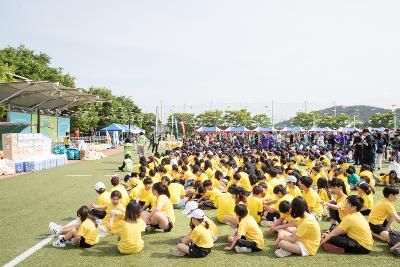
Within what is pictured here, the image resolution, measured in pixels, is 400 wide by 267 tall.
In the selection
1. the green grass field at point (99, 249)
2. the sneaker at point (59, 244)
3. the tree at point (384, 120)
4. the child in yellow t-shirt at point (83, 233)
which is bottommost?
the green grass field at point (99, 249)

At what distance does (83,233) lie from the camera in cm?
590

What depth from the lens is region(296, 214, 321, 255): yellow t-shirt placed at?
17.9 feet

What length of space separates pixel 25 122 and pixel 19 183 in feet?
38.0

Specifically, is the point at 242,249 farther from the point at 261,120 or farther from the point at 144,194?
the point at 261,120

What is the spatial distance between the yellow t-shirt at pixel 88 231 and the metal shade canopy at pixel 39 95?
14.0 m

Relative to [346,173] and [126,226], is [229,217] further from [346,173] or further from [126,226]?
[346,173]

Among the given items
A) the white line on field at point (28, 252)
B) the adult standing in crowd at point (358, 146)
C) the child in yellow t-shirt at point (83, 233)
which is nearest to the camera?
the white line on field at point (28, 252)

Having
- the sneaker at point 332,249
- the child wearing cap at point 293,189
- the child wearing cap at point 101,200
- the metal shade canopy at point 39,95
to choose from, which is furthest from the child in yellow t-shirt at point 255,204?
the metal shade canopy at point 39,95

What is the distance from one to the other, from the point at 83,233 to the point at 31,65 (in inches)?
1295

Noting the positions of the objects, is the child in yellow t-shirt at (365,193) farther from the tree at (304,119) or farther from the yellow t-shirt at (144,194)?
the tree at (304,119)

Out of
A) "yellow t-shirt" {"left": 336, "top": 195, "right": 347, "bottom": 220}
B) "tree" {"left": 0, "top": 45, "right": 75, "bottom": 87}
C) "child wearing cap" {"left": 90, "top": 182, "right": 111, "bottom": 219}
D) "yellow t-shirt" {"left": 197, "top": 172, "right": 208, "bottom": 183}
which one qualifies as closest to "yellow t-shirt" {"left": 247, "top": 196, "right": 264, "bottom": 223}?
"yellow t-shirt" {"left": 336, "top": 195, "right": 347, "bottom": 220}

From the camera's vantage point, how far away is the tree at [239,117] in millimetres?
54094

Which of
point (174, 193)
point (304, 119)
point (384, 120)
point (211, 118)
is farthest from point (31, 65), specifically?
point (384, 120)

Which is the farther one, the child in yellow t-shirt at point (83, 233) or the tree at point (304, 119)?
the tree at point (304, 119)
